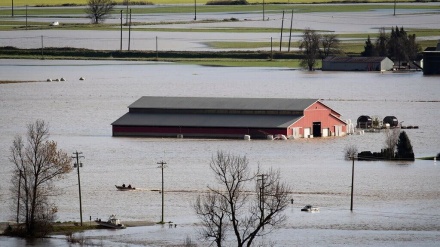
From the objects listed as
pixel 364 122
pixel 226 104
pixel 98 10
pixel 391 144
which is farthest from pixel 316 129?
pixel 98 10

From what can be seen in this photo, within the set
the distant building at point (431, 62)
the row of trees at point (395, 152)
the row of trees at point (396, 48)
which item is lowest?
the row of trees at point (395, 152)

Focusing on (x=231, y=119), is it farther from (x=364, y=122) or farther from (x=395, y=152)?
(x=395, y=152)

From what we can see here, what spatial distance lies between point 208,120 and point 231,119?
A: 33.5 inches

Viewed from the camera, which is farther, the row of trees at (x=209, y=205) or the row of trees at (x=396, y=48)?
the row of trees at (x=396, y=48)

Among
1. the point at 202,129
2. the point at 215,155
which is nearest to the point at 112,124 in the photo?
the point at 202,129

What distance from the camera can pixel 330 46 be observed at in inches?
4237

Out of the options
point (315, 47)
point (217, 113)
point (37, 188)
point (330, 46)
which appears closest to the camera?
point (37, 188)

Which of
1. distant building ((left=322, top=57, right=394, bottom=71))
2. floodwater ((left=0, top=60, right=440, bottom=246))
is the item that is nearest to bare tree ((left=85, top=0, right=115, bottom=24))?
distant building ((left=322, top=57, right=394, bottom=71))

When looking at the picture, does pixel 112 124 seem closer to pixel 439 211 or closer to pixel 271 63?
pixel 439 211

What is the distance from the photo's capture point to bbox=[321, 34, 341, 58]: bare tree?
107 meters

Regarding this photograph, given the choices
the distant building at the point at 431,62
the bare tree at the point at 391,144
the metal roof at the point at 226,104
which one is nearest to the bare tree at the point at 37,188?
the bare tree at the point at 391,144

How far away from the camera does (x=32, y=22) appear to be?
133 m

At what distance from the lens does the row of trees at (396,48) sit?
4090 inches

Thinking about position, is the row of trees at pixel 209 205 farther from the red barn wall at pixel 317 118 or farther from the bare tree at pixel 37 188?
the red barn wall at pixel 317 118
